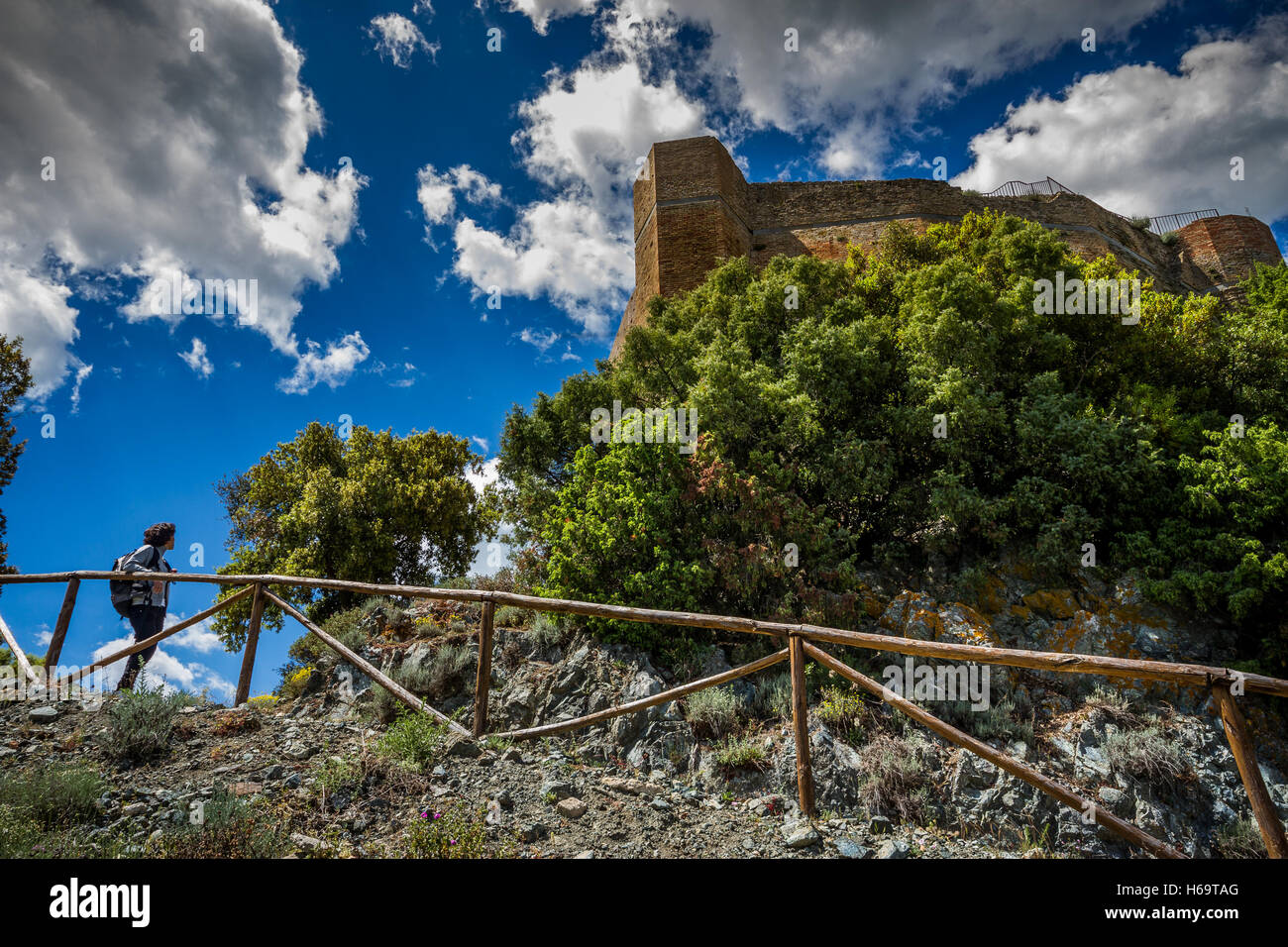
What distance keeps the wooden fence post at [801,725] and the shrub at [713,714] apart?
2.14 m

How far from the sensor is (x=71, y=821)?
3.84 meters

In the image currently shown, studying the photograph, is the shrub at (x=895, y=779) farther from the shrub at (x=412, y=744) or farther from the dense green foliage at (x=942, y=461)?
the shrub at (x=412, y=744)

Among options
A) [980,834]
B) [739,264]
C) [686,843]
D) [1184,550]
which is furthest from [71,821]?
[739,264]

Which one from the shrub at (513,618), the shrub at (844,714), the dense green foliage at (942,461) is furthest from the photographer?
the shrub at (513,618)

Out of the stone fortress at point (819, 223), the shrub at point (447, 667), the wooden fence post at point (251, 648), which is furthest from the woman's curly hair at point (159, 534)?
the stone fortress at point (819, 223)

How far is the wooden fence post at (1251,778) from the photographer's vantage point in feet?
9.17

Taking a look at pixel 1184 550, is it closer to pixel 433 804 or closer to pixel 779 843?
pixel 779 843

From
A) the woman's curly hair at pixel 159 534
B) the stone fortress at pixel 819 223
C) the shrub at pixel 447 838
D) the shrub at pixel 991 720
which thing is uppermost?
the stone fortress at pixel 819 223

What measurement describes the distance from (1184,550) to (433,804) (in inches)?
350

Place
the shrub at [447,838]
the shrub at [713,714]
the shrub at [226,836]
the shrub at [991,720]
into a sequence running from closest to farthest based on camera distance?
the shrub at [226,836], the shrub at [447,838], the shrub at [713,714], the shrub at [991,720]

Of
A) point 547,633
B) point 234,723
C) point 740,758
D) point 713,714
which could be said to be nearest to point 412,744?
point 234,723

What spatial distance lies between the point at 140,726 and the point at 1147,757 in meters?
8.89

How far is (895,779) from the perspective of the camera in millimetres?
5660

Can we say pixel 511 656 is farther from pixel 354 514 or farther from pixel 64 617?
pixel 354 514
